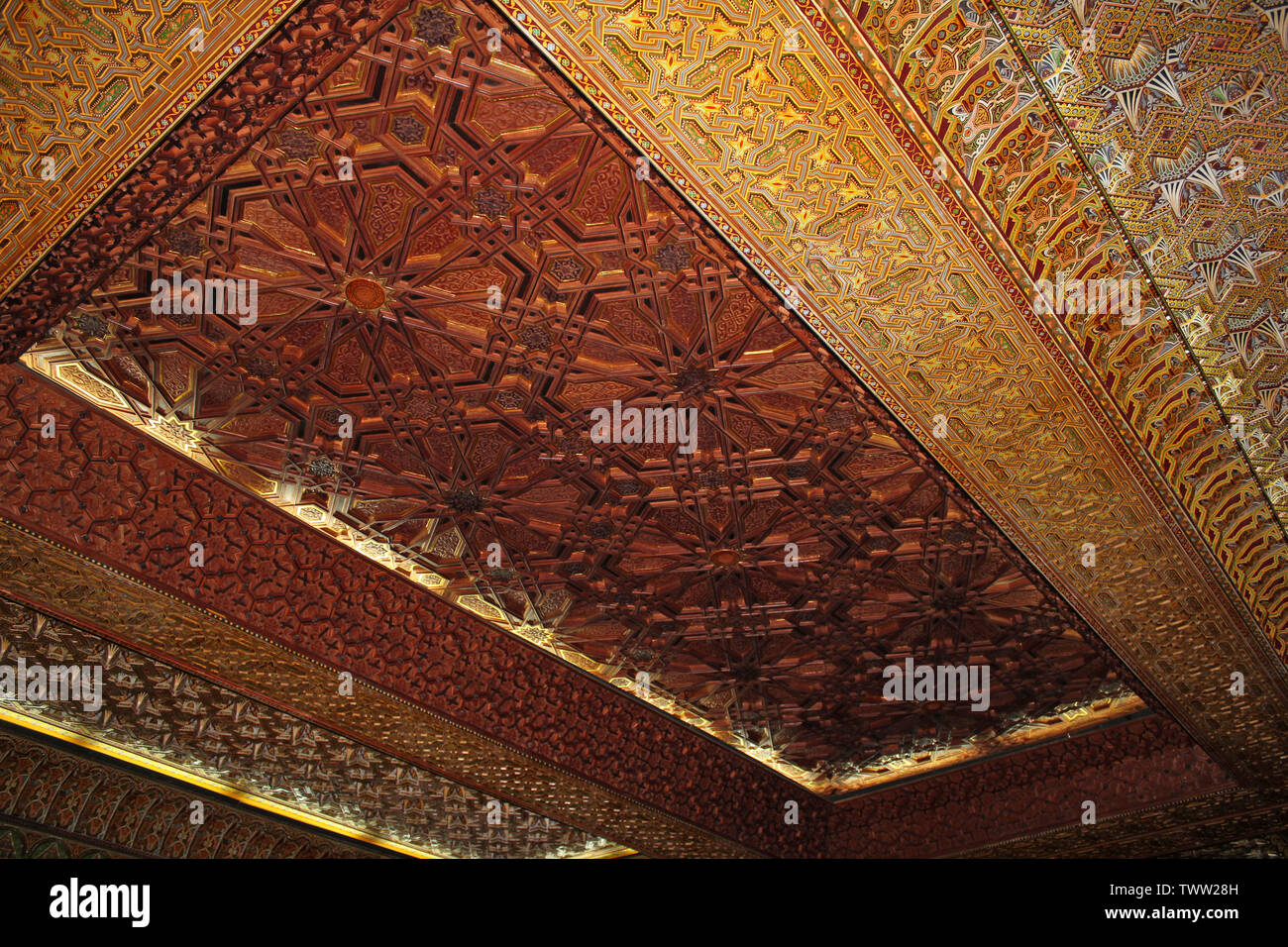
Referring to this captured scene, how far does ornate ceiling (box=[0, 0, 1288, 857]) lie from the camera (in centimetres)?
290

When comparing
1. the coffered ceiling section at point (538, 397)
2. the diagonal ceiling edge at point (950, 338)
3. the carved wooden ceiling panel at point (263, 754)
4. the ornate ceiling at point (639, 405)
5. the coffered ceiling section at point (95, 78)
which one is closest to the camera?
the coffered ceiling section at point (95, 78)

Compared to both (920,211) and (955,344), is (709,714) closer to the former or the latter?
(955,344)

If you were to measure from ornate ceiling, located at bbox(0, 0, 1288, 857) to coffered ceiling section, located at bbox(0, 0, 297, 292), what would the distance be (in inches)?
2.5

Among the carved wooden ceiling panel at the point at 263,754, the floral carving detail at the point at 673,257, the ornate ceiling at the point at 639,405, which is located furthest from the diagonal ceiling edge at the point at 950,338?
the carved wooden ceiling panel at the point at 263,754

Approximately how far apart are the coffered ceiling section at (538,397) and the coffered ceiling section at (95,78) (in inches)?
15.0

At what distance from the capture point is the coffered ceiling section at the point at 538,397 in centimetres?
322

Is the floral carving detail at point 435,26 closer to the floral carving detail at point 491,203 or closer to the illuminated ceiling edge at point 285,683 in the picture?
the floral carving detail at point 491,203

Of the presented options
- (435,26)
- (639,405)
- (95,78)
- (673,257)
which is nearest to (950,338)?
(673,257)

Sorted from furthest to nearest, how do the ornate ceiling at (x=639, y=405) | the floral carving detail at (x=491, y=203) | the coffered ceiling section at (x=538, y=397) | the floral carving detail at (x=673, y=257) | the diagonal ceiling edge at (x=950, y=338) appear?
the floral carving detail at (x=673, y=257) < the floral carving detail at (x=491, y=203) < the coffered ceiling section at (x=538, y=397) < the ornate ceiling at (x=639, y=405) < the diagonal ceiling edge at (x=950, y=338)

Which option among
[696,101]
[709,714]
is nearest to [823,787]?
[709,714]

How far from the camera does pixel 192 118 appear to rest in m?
2.86

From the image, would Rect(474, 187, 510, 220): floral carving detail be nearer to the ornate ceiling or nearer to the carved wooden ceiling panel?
the ornate ceiling

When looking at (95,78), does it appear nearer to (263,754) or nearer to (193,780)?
(263,754)

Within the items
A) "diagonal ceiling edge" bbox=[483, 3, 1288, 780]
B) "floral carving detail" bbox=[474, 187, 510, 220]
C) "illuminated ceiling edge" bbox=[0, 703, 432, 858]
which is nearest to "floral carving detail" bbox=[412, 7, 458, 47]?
"diagonal ceiling edge" bbox=[483, 3, 1288, 780]
